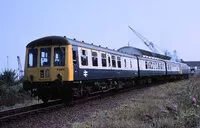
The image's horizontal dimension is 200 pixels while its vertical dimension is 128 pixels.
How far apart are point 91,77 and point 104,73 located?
76.3 inches

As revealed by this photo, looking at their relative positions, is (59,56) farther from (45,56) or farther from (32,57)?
(32,57)

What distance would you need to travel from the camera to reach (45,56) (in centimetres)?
1303

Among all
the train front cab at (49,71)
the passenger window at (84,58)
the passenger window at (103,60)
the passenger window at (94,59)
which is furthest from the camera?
the passenger window at (103,60)

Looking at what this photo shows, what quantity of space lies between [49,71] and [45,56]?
2.78 feet

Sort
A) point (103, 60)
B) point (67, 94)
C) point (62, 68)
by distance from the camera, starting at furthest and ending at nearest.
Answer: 1. point (103, 60)
2. point (67, 94)
3. point (62, 68)

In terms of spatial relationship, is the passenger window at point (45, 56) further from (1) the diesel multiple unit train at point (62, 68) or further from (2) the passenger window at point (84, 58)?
(2) the passenger window at point (84, 58)

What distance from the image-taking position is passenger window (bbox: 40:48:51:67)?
12.9 metres

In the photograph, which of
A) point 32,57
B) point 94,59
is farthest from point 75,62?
point 94,59

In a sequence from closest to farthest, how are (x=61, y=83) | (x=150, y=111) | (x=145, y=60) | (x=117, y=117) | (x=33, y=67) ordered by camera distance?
(x=117, y=117) → (x=150, y=111) → (x=61, y=83) → (x=33, y=67) → (x=145, y=60)

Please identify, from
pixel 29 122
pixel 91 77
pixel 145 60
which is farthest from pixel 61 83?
pixel 145 60

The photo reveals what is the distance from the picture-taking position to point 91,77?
47.5ft

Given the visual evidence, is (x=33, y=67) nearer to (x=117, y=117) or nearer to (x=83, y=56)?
(x=83, y=56)

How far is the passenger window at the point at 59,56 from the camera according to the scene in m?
12.6

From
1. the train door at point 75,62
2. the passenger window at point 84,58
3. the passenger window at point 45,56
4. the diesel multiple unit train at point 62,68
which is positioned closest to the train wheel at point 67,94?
the diesel multiple unit train at point 62,68
